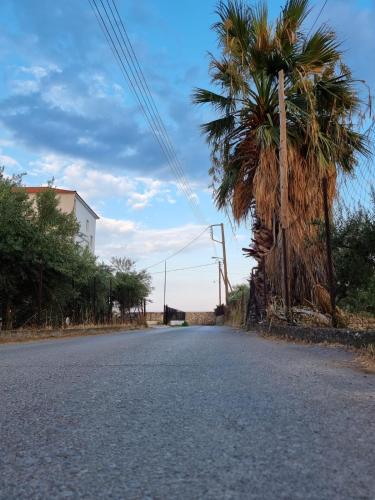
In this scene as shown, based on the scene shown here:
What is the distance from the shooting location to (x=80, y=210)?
4756 centimetres

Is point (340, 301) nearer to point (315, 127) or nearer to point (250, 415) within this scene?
point (315, 127)

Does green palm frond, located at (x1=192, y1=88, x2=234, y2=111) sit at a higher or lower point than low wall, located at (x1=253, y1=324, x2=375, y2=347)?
higher

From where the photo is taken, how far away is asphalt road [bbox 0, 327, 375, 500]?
6.49 feet

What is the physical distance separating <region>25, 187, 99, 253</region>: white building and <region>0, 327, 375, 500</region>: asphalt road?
36.0 meters

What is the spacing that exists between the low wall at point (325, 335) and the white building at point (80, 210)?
99.4 ft

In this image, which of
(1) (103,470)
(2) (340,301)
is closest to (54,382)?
(1) (103,470)

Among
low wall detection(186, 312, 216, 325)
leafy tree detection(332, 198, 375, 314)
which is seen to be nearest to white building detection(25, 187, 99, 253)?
low wall detection(186, 312, 216, 325)

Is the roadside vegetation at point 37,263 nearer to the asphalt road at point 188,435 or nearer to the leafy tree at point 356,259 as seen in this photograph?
the leafy tree at point 356,259

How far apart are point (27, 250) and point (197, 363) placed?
36.2ft

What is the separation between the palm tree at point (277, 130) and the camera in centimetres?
1262

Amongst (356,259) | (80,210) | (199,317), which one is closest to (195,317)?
(199,317)

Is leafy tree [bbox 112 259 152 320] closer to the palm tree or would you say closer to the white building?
the white building

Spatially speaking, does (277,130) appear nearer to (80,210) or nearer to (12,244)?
(12,244)

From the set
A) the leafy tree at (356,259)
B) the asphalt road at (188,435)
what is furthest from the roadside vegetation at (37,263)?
the asphalt road at (188,435)
